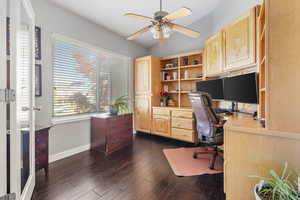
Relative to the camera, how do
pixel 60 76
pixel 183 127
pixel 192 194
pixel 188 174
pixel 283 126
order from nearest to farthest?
pixel 283 126 < pixel 192 194 < pixel 188 174 < pixel 60 76 < pixel 183 127

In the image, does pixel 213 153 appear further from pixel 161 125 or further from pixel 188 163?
pixel 161 125

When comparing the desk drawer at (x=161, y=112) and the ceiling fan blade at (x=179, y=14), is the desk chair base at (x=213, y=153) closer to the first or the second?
the desk drawer at (x=161, y=112)

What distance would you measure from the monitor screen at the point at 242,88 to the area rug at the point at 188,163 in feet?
3.54

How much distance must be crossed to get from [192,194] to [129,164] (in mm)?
1065

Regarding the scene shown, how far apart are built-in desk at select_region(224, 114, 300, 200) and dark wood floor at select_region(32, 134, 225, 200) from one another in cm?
40

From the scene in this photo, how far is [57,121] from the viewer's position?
240 cm

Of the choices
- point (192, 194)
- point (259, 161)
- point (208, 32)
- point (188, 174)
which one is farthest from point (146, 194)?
point (208, 32)

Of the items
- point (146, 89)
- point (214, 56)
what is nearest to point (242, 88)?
point (214, 56)

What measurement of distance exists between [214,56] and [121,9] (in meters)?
1.98

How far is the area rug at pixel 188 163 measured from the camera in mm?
2025

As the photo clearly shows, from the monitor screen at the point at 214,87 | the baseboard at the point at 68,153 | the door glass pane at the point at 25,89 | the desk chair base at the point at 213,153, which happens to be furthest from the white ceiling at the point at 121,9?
the desk chair base at the point at 213,153

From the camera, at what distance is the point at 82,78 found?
2.90m

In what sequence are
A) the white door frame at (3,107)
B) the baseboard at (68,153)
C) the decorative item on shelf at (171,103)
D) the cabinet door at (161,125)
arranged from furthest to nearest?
the decorative item on shelf at (171,103) < the cabinet door at (161,125) < the baseboard at (68,153) < the white door frame at (3,107)

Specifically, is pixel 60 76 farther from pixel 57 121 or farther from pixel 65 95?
pixel 57 121
